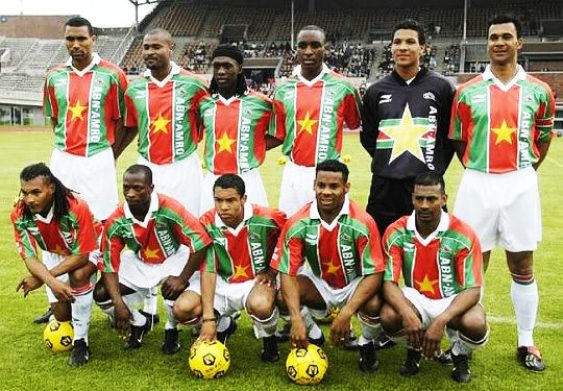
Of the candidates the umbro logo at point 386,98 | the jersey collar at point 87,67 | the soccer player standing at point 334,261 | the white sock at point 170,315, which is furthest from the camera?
the jersey collar at point 87,67

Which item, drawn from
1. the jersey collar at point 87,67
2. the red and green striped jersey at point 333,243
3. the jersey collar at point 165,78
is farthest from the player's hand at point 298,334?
the jersey collar at point 87,67

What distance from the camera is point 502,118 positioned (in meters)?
3.82

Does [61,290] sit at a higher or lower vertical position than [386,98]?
lower

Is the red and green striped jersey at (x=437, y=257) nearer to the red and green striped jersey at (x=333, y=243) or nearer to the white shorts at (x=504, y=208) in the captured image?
the red and green striped jersey at (x=333, y=243)

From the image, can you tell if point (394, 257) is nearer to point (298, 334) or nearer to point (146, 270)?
point (298, 334)

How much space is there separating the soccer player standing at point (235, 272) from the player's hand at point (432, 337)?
36.8 inches

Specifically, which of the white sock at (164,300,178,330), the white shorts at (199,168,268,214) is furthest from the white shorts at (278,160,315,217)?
the white sock at (164,300,178,330)

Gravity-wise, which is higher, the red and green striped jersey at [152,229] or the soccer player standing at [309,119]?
the soccer player standing at [309,119]

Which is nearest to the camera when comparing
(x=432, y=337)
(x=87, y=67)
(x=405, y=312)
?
(x=432, y=337)

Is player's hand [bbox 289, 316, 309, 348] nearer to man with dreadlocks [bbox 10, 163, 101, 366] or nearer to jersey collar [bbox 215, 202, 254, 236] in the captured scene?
jersey collar [bbox 215, 202, 254, 236]

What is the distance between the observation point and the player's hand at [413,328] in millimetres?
3508

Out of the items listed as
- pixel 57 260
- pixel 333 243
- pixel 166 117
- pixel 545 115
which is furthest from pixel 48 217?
pixel 545 115

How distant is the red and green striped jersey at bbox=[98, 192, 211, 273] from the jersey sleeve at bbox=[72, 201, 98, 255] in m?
0.11

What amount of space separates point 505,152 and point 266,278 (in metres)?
1.65
